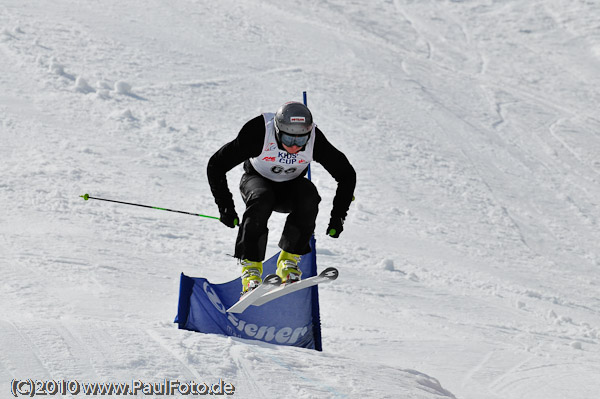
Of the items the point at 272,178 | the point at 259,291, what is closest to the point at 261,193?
the point at 272,178

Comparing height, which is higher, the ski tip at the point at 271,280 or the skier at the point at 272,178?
the skier at the point at 272,178

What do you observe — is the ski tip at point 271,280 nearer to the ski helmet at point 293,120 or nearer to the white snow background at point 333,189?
the white snow background at point 333,189

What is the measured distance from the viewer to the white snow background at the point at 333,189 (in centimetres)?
588

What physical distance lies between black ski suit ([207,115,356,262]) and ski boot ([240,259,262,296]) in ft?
0.46

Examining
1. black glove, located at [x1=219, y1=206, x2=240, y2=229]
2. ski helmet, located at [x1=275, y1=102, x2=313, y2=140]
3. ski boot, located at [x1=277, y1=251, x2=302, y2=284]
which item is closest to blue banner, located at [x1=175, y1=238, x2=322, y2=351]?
ski boot, located at [x1=277, y1=251, x2=302, y2=284]

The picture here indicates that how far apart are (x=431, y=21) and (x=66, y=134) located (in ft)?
44.5

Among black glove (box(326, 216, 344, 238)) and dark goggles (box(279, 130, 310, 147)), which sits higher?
dark goggles (box(279, 130, 310, 147))

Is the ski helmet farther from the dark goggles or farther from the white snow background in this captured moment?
the white snow background

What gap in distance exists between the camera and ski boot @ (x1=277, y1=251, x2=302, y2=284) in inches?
242

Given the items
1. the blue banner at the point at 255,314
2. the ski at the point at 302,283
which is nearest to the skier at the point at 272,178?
the ski at the point at 302,283

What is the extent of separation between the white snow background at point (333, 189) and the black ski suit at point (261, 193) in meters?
0.77

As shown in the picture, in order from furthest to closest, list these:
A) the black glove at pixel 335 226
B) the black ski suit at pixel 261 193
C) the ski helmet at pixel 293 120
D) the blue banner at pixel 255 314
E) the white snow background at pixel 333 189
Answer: the blue banner at pixel 255 314
the black glove at pixel 335 226
the white snow background at pixel 333 189
the black ski suit at pixel 261 193
the ski helmet at pixel 293 120

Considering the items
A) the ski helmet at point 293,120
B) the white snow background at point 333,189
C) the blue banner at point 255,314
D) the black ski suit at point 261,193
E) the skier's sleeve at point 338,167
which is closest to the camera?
the ski helmet at point 293,120

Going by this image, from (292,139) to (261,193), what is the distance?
451 mm
